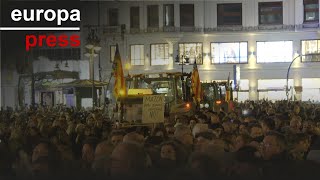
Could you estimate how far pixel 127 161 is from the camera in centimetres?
536

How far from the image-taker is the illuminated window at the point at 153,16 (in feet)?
163

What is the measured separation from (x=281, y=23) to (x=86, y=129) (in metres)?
40.6

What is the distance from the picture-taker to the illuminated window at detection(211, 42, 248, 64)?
49438mm

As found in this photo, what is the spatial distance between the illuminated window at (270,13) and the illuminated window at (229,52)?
8.57ft

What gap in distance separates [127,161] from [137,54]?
45276 millimetres

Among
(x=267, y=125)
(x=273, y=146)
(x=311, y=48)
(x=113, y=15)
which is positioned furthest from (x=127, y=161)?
(x=113, y=15)

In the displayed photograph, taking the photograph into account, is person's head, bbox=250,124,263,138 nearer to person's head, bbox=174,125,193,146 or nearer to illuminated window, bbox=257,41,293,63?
person's head, bbox=174,125,193,146

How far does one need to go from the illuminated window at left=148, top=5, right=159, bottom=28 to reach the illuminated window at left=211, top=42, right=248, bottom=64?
17.5ft

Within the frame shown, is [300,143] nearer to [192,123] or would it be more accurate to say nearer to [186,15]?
[192,123]

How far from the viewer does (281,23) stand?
48719 mm

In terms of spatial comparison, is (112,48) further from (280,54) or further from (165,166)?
(165,166)

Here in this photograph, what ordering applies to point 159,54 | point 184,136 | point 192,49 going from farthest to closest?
point 159,54
point 192,49
point 184,136

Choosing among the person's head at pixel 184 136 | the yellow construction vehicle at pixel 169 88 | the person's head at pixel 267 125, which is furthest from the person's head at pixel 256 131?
the yellow construction vehicle at pixel 169 88

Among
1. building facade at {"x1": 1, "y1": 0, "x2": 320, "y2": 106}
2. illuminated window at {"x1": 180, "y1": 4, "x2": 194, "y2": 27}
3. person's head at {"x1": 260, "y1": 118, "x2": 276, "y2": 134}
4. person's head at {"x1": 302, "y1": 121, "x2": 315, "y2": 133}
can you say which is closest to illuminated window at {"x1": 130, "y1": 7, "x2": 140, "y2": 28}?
building facade at {"x1": 1, "y1": 0, "x2": 320, "y2": 106}
